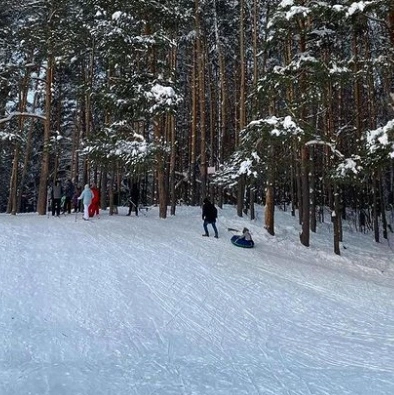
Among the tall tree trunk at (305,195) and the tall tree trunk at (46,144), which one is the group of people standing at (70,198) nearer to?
the tall tree trunk at (46,144)

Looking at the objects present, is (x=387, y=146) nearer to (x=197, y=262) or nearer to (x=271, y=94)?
(x=271, y=94)

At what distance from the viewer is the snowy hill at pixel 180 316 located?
18.6ft

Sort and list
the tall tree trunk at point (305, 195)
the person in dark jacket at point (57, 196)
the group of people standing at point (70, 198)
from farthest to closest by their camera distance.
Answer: the person in dark jacket at point (57, 196)
the group of people standing at point (70, 198)
the tall tree trunk at point (305, 195)

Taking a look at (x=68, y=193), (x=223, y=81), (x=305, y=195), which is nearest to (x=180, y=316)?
(x=305, y=195)

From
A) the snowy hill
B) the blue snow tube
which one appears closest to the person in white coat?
the snowy hill

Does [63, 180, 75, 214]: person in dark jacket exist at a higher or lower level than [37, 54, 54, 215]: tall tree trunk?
lower

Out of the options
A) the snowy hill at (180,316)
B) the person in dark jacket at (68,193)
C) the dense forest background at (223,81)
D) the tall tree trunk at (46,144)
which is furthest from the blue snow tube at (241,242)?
the tall tree trunk at (46,144)

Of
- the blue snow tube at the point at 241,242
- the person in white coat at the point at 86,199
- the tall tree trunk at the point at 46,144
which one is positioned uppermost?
the tall tree trunk at the point at 46,144

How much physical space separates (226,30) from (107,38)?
954 centimetres

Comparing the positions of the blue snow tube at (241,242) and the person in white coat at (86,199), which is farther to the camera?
the person in white coat at (86,199)

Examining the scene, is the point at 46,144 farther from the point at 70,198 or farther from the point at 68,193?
the point at 70,198

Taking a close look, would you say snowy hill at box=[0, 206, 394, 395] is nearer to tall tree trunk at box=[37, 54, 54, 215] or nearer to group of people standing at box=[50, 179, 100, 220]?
group of people standing at box=[50, 179, 100, 220]

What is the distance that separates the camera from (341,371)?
625cm

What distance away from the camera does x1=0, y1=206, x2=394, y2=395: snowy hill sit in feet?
18.6
